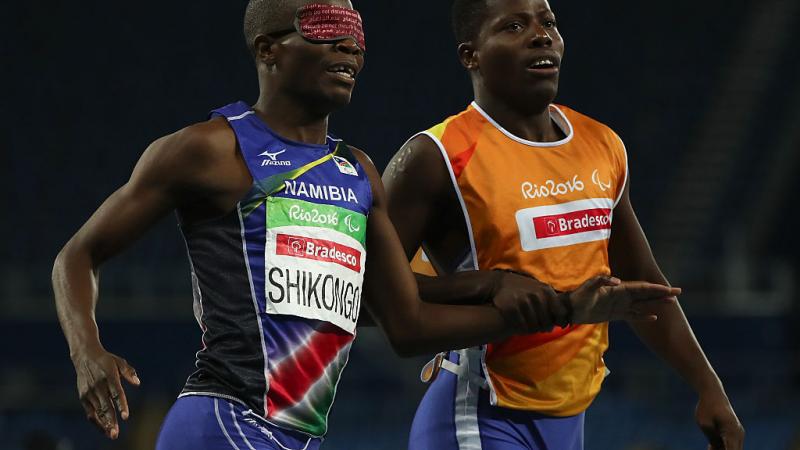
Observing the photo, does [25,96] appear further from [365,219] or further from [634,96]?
[365,219]

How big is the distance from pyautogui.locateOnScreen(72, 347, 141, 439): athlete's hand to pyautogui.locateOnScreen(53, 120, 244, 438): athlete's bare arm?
5 centimetres

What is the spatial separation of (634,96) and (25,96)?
6.75 m

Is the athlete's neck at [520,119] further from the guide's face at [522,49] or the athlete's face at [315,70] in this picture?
the athlete's face at [315,70]

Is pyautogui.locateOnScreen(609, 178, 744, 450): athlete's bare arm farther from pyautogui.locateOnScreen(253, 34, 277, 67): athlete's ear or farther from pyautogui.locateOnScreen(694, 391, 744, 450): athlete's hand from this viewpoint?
pyautogui.locateOnScreen(253, 34, 277, 67): athlete's ear

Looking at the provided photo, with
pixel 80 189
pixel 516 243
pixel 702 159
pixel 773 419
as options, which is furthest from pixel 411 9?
pixel 516 243

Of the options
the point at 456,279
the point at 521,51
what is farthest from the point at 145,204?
the point at 521,51

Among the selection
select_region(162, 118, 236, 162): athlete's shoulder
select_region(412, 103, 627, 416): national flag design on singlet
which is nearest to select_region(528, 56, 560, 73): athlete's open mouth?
select_region(412, 103, 627, 416): national flag design on singlet

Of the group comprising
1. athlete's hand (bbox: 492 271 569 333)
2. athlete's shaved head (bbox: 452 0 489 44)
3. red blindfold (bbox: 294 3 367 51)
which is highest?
red blindfold (bbox: 294 3 367 51)

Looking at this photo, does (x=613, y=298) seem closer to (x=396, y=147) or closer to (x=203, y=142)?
(x=203, y=142)

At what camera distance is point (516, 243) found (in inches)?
148

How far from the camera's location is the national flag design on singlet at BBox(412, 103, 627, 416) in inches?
148

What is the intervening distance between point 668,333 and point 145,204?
1.86m

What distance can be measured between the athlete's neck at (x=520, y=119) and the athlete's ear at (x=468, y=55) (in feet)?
0.35

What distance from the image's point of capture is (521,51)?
3865 millimetres
